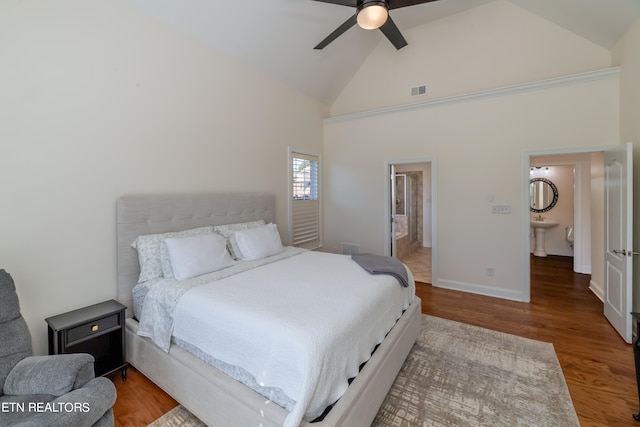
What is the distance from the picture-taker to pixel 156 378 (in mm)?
2033

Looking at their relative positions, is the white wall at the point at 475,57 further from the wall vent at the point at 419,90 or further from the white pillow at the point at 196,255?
the white pillow at the point at 196,255

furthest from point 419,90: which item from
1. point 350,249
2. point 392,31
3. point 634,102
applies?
point 350,249

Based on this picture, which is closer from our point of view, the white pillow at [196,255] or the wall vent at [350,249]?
the white pillow at [196,255]

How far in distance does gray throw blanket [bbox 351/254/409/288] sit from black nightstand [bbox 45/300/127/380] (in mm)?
2073

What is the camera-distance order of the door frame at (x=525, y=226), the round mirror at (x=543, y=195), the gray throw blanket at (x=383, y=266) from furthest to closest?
the round mirror at (x=543, y=195), the door frame at (x=525, y=226), the gray throw blanket at (x=383, y=266)

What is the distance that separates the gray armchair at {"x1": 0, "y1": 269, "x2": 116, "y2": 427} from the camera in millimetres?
1221

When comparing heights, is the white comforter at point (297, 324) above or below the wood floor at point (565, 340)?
above

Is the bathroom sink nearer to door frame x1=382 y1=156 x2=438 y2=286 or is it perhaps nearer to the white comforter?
door frame x1=382 y1=156 x2=438 y2=286

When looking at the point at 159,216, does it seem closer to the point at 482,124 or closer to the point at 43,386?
the point at 43,386

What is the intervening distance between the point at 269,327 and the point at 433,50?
476 centimetres

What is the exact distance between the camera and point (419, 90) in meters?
4.47

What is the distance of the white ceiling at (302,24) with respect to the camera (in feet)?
9.14

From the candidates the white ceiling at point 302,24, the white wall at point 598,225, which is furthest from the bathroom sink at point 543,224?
the white ceiling at point 302,24

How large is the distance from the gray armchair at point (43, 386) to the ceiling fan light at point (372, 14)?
3.06 m
